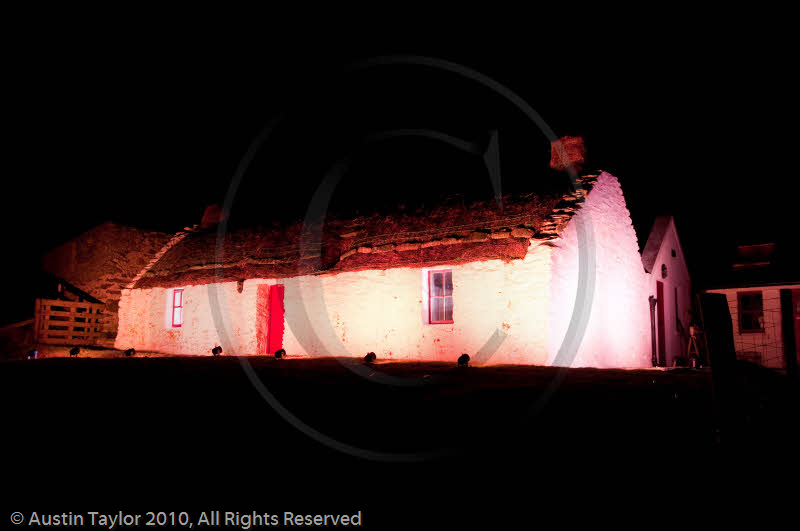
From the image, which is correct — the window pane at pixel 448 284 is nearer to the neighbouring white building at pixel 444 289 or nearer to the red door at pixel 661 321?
the neighbouring white building at pixel 444 289

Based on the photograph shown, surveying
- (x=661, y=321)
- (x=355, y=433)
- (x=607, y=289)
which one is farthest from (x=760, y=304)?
(x=355, y=433)

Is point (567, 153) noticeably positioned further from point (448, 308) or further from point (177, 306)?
point (177, 306)

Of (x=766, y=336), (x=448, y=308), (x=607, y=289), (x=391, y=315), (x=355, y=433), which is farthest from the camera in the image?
(x=766, y=336)

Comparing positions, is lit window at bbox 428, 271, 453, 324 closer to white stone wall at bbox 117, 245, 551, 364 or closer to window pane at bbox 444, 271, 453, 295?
window pane at bbox 444, 271, 453, 295

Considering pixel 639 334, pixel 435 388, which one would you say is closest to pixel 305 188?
pixel 639 334

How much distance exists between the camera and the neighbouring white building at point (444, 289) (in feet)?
36.1

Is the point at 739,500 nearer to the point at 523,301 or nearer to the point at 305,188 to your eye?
the point at 523,301

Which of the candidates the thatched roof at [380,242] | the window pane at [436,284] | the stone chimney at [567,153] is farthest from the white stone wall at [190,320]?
the stone chimney at [567,153]

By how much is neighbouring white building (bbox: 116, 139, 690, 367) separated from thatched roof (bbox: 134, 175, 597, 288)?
1.7 inches

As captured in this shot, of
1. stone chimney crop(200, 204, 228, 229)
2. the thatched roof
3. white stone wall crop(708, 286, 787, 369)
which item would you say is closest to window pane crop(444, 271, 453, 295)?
the thatched roof

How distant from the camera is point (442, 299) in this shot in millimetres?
12484

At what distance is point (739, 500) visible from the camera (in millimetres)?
3617

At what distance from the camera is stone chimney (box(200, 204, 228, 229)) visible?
21109mm

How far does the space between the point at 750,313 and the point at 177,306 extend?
19.1 meters
